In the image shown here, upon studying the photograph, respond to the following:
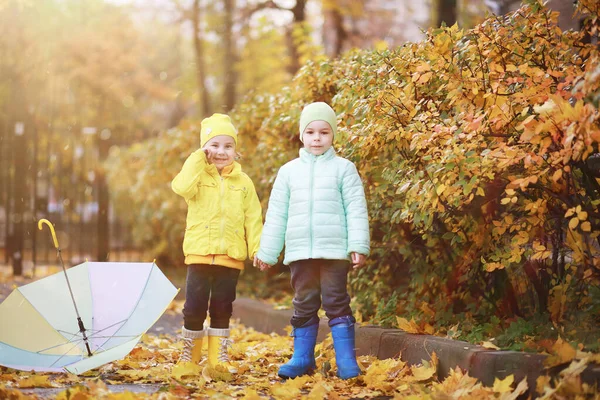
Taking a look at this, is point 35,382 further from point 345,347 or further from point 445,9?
point 445,9

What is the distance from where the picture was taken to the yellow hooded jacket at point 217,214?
5.16 meters

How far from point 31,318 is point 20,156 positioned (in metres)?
7.50

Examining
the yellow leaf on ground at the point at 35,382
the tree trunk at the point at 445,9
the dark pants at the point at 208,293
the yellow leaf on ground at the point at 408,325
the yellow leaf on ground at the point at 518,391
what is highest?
the tree trunk at the point at 445,9

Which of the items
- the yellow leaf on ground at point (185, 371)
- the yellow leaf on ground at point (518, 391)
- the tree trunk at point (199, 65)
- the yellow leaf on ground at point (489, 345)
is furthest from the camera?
the tree trunk at point (199, 65)

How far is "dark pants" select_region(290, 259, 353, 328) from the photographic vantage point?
4.83 m

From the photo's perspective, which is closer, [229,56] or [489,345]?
[489,345]

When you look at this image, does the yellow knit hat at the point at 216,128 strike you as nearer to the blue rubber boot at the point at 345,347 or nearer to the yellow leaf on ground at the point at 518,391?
the blue rubber boot at the point at 345,347

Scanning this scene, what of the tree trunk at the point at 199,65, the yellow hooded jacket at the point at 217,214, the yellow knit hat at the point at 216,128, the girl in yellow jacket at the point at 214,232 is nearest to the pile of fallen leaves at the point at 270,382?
the girl in yellow jacket at the point at 214,232

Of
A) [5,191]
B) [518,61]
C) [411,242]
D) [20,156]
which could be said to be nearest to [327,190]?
[411,242]

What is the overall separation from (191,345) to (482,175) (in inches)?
89.6

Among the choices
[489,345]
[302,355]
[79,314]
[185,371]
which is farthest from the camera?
[79,314]

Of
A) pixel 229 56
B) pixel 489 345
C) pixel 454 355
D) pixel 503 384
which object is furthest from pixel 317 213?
pixel 229 56

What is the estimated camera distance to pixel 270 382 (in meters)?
4.81

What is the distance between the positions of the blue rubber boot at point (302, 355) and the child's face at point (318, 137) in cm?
110
